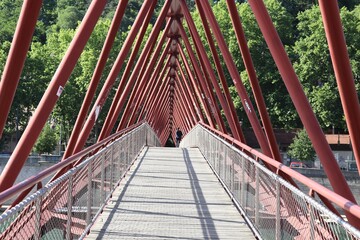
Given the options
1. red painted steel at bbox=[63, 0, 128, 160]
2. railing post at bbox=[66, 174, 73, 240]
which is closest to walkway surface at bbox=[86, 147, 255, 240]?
railing post at bbox=[66, 174, 73, 240]

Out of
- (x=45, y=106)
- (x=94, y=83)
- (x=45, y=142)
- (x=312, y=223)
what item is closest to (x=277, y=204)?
(x=312, y=223)

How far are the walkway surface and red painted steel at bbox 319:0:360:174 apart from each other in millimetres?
2423

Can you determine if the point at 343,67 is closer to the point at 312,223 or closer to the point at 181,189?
the point at 312,223

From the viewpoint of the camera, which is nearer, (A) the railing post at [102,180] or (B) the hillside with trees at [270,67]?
(A) the railing post at [102,180]

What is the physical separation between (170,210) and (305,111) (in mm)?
3470

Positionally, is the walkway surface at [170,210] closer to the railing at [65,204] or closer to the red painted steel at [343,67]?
the railing at [65,204]

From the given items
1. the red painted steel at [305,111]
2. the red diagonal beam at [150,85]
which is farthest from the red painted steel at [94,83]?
the red diagonal beam at [150,85]

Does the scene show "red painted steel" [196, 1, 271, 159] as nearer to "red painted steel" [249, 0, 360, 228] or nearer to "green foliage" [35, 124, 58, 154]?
"red painted steel" [249, 0, 360, 228]

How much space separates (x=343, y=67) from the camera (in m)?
10.2

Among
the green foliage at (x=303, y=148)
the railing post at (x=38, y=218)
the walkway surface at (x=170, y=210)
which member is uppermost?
the green foliage at (x=303, y=148)

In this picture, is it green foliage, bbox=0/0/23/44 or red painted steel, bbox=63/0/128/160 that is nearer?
red painted steel, bbox=63/0/128/160

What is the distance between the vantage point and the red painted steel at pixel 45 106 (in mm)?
11023

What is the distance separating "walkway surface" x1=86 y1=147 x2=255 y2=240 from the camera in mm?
10477

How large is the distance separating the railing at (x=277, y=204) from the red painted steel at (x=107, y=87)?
16.0 feet
